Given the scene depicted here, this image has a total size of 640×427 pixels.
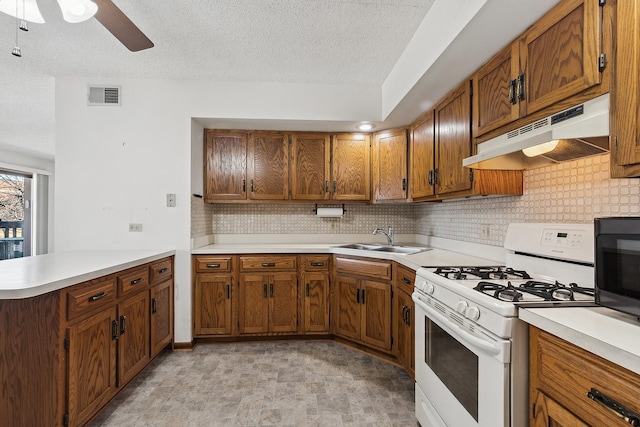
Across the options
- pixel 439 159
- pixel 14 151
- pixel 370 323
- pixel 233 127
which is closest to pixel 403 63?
pixel 439 159

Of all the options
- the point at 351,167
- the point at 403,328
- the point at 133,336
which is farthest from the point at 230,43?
the point at 403,328

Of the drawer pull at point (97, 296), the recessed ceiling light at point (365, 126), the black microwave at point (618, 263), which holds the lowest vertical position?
the drawer pull at point (97, 296)

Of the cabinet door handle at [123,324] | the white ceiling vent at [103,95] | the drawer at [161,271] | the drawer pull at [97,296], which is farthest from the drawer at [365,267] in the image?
the white ceiling vent at [103,95]

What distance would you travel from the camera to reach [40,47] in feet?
7.81

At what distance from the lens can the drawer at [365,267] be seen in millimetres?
2674

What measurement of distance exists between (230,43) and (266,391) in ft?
8.19

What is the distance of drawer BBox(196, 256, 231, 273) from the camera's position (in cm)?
301

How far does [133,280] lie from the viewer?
2.24 meters

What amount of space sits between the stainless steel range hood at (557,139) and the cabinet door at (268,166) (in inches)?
77.1

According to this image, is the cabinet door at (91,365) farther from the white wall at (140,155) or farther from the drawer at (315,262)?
the drawer at (315,262)

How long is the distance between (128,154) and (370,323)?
267cm

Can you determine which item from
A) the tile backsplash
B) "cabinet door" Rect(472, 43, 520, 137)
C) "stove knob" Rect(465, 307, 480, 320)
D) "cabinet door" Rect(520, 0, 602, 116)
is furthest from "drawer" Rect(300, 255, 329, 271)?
"cabinet door" Rect(520, 0, 602, 116)

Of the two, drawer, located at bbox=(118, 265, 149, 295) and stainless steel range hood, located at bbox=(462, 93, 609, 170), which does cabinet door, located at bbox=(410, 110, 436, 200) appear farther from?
drawer, located at bbox=(118, 265, 149, 295)

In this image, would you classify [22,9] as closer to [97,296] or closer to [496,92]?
[97,296]
